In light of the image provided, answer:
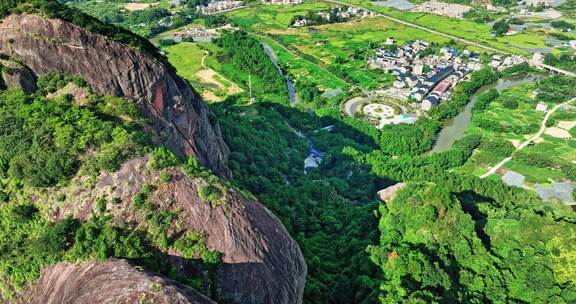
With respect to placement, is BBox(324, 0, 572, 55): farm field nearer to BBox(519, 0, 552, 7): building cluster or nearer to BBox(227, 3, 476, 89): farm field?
BBox(227, 3, 476, 89): farm field

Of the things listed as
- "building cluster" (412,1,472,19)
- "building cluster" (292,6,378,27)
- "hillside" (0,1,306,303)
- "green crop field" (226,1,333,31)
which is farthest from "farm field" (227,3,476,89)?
"hillside" (0,1,306,303)

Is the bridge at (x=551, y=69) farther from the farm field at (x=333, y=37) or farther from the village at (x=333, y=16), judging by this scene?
the village at (x=333, y=16)

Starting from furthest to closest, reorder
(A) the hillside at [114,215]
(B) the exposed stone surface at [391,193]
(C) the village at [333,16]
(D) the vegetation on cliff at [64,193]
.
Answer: (C) the village at [333,16] → (B) the exposed stone surface at [391,193] → (D) the vegetation on cliff at [64,193] → (A) the hillside at [114,215]

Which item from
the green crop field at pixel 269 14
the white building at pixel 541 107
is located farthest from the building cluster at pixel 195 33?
the white building at pixel 541 107

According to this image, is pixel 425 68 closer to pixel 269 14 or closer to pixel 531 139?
pixel 531 139

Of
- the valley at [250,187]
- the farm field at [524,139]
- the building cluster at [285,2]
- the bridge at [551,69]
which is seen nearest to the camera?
the valley at [250,187]

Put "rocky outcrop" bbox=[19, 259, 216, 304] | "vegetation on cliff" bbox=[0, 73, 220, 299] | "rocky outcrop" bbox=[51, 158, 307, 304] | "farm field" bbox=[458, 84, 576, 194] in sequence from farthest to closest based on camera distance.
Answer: "farm field" bbox=[458, 84, 576, 194] < "rocky outcrop" bbox=[51, 158, 307, 304] < "vegetation on cliff" bbox=[0, 73, 220, 299] < "rocky outcrop" bbox=[19, 259, 216, 304]

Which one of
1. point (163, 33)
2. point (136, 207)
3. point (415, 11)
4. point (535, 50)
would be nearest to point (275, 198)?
point (136, 207)
